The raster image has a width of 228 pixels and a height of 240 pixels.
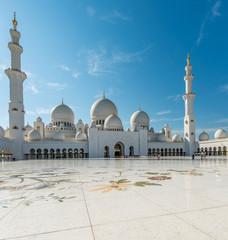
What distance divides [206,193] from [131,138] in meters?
31.7

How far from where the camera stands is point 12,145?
28.6 metres

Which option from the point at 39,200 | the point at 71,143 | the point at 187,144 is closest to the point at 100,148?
the point at 71,143

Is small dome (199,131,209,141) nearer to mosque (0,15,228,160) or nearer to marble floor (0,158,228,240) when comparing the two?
mosque (0,15,228,160)

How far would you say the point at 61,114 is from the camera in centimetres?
4047

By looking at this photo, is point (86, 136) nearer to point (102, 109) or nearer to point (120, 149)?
point (120, 149)

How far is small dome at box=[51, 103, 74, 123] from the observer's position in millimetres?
40438

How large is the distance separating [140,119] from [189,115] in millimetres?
11830

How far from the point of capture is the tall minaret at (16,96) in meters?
28.9

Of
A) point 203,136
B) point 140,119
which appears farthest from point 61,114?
point 203,136

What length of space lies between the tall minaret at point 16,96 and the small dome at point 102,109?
15785mm

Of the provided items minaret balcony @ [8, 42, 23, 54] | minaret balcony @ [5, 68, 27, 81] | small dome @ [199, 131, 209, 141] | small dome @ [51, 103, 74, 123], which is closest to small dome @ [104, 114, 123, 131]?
small dome @ [51, 103, 74, 123]

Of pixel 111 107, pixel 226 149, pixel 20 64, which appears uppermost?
pixel 20 64

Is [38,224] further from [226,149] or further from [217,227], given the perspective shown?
[226,149]

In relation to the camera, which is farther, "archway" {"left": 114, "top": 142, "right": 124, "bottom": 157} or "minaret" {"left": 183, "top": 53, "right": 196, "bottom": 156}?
"minaret" {"left": 183, "top": 53, "right": 196, "bottom": 156}
